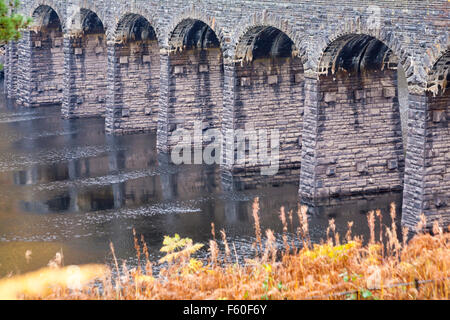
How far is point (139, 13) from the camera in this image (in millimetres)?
43438

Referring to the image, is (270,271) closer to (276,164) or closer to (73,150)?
(276,164)

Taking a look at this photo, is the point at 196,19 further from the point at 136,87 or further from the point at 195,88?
the point at 136,87

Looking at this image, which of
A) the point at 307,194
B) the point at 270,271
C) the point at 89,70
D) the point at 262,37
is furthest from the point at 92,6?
the point at 270,271

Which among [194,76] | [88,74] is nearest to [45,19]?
[88,74]

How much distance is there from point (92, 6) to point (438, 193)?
25206 mm

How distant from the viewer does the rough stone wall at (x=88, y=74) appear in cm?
5100

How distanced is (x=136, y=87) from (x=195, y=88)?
507 centimetres

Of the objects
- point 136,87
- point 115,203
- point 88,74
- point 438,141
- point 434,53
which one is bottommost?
point 115,203

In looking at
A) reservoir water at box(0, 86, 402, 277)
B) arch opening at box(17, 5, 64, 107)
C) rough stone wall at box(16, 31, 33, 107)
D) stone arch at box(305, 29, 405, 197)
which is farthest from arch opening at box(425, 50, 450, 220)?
rough stone wall at box(16, 31, 33, 107)

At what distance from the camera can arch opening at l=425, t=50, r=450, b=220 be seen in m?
27.9

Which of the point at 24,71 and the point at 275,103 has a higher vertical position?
the point at 24,71

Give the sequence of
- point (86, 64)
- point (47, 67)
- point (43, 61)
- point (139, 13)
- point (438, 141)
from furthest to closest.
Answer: point (47, 67) < point (43, 61) < point (86, 64) < point (139, 13) < point (438, 141)

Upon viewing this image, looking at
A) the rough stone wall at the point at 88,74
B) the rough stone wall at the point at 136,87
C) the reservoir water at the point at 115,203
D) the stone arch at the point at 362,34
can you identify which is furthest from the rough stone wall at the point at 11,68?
the stone arch at the point at 362,34

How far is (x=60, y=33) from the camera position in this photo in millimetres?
56125
